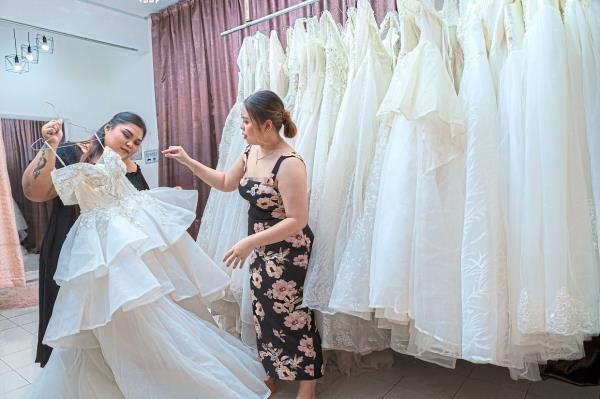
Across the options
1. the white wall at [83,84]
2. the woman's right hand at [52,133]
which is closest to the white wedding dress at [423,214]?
the woman's right hand at [52,133]

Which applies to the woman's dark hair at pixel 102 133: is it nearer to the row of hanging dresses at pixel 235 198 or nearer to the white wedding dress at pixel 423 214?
the row of hanging dresses at pixel 235 198

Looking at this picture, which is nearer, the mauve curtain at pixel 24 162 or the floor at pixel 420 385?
the floor at pixel 420 385

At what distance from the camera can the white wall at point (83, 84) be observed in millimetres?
2908

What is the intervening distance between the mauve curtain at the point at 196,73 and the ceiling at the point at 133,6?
0.05m

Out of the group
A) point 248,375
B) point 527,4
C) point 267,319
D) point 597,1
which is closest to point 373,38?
point 527,4

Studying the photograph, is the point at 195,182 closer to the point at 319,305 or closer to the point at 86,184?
the point at 86,184

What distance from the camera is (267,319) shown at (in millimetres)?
1571

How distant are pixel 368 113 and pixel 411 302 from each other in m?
0.69

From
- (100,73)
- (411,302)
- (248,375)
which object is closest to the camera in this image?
(411,302)

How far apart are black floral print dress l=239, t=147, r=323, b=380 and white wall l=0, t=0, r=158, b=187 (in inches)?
77.8

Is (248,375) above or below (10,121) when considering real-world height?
below

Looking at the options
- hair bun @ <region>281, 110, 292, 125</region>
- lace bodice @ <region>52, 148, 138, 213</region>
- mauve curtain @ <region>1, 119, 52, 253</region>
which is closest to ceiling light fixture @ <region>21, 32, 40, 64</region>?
mauve curtain @ <region>1, 119, 52, 253</region>

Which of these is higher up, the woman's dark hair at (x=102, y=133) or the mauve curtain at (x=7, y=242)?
the woman's dark hair at (x=102, y=133)

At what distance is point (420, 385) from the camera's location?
5.61ft
